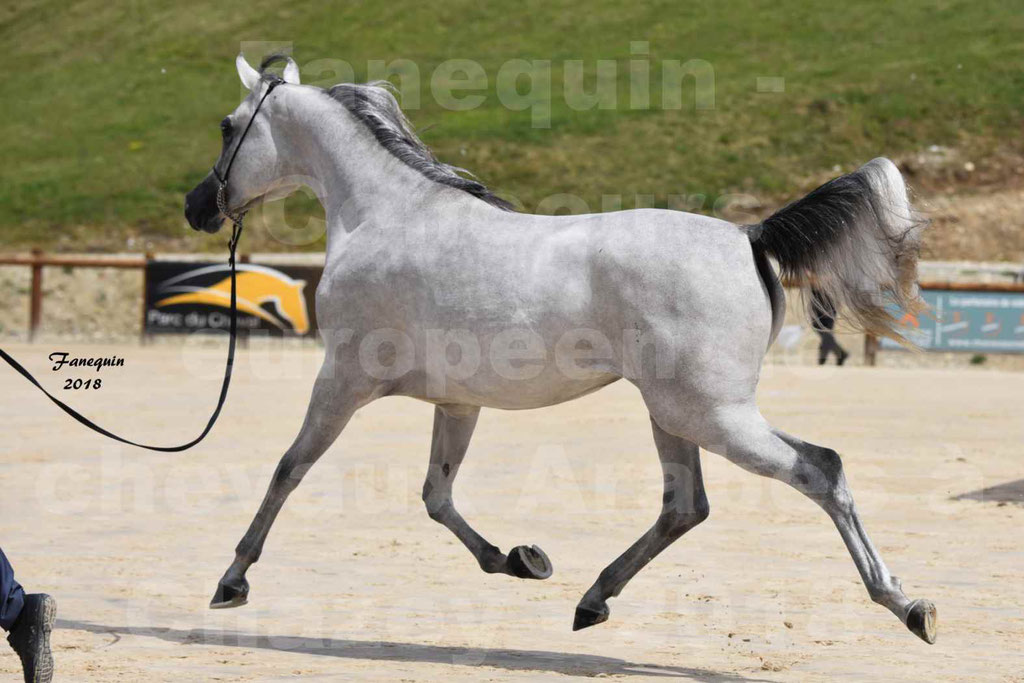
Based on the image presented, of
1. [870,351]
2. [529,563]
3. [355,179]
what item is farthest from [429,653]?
[870,351]

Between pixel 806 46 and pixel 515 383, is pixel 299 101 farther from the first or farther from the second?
pixel 806 46

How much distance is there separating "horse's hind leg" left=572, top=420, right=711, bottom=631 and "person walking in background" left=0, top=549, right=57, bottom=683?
82.8 inches

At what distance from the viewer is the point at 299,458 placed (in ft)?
19.0

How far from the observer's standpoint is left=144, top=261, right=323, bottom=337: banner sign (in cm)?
2100

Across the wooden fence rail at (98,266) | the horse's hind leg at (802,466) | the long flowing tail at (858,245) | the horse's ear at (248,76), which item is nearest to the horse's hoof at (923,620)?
the horse's hind leg at (802,466)

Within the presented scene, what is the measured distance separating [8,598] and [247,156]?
2613mm

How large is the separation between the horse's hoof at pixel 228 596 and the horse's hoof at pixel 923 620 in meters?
2.72

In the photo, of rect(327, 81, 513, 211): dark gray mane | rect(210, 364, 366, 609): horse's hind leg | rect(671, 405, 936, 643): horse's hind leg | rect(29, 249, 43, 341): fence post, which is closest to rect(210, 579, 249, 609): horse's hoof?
rect(210, 364, 366, 609): horse's hind leg

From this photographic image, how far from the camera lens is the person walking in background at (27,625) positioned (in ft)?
14.5

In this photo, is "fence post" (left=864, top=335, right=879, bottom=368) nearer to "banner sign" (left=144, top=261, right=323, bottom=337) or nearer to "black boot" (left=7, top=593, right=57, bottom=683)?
"banner sign" (left=144, top=261, right=323, bottom=337)

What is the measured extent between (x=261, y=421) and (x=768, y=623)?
8008 mm

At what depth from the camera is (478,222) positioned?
5.59 m

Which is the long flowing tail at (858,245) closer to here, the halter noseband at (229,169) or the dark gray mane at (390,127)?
the dark gray mane at (390,127)

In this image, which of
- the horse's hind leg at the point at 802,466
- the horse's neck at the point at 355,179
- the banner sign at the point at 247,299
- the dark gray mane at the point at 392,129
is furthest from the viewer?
the banner sign at the point at 247,299
